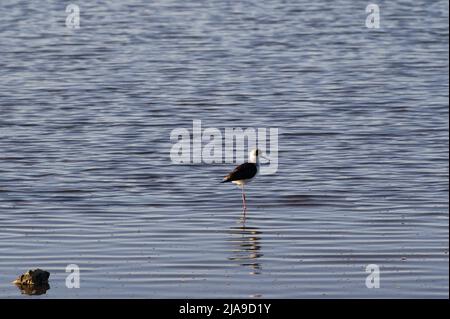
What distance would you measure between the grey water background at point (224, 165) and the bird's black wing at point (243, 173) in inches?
15.3

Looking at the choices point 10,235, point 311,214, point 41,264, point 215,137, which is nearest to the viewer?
point 41,264

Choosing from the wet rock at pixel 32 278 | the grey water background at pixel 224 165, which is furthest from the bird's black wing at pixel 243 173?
the wet rock at pixel 32 278

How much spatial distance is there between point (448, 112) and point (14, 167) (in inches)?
425

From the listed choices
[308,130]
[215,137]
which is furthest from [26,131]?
[308,130]

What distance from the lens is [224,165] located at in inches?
828

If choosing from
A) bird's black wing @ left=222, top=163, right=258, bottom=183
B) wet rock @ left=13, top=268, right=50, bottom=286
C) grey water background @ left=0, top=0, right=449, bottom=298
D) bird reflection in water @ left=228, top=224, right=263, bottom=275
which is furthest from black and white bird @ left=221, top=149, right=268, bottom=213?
wet rock @ left=13, top=268, right=50, bottom=286

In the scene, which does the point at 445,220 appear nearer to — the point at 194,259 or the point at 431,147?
the point at 194,259

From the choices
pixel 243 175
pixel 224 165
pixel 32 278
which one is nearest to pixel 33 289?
pixel 32 278

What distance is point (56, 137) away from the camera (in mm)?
24391

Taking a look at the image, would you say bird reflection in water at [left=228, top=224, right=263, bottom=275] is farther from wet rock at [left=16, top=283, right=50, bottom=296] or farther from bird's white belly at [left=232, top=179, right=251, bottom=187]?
wet rock at [left=16, top=283, right=50, bottom=296]

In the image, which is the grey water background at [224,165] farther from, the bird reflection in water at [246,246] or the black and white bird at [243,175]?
the black and white bird at [243,175]

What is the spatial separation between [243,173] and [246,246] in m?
3.57

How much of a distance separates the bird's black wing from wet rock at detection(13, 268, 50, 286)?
19.3 feet

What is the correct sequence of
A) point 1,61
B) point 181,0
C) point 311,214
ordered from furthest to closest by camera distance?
point 181,0 → point 1,61 → point 311,214
